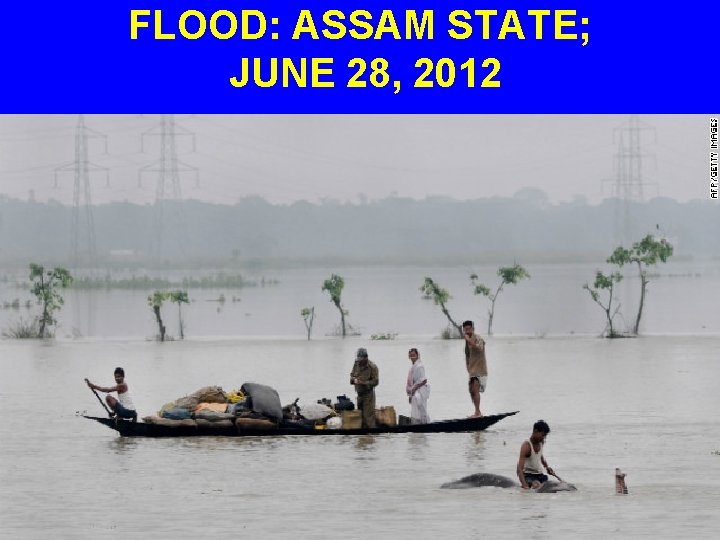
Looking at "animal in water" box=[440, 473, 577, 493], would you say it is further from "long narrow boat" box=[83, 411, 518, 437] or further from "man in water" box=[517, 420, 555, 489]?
"long narrow boat" box=[83, 411, 518, 437]

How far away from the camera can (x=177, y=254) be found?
511ft

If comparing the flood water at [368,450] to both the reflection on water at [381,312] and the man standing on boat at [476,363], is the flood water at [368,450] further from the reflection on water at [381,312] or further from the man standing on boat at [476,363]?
the reflection on water at [381,312]

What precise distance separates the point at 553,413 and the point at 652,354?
44.8 ft

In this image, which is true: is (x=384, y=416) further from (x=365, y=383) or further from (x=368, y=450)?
(x=365, y=383)

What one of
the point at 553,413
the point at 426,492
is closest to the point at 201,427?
the point at 426,492

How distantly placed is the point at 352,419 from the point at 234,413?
1407mm

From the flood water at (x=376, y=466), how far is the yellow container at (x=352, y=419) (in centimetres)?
25

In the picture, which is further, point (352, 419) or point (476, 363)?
point (476, 363)

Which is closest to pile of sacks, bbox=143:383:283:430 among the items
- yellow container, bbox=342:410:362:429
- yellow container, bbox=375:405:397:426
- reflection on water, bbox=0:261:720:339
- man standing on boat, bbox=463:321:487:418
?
yellow container, bbox=342:410:362:429

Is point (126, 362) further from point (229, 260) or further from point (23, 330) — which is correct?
point (229, 260)

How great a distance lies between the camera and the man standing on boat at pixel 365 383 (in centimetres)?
1903

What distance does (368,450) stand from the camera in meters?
19.1

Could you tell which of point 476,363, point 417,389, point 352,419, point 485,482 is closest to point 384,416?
point 352,419

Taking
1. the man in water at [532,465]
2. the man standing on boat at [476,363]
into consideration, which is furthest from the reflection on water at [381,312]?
the man in water at [532,465]
